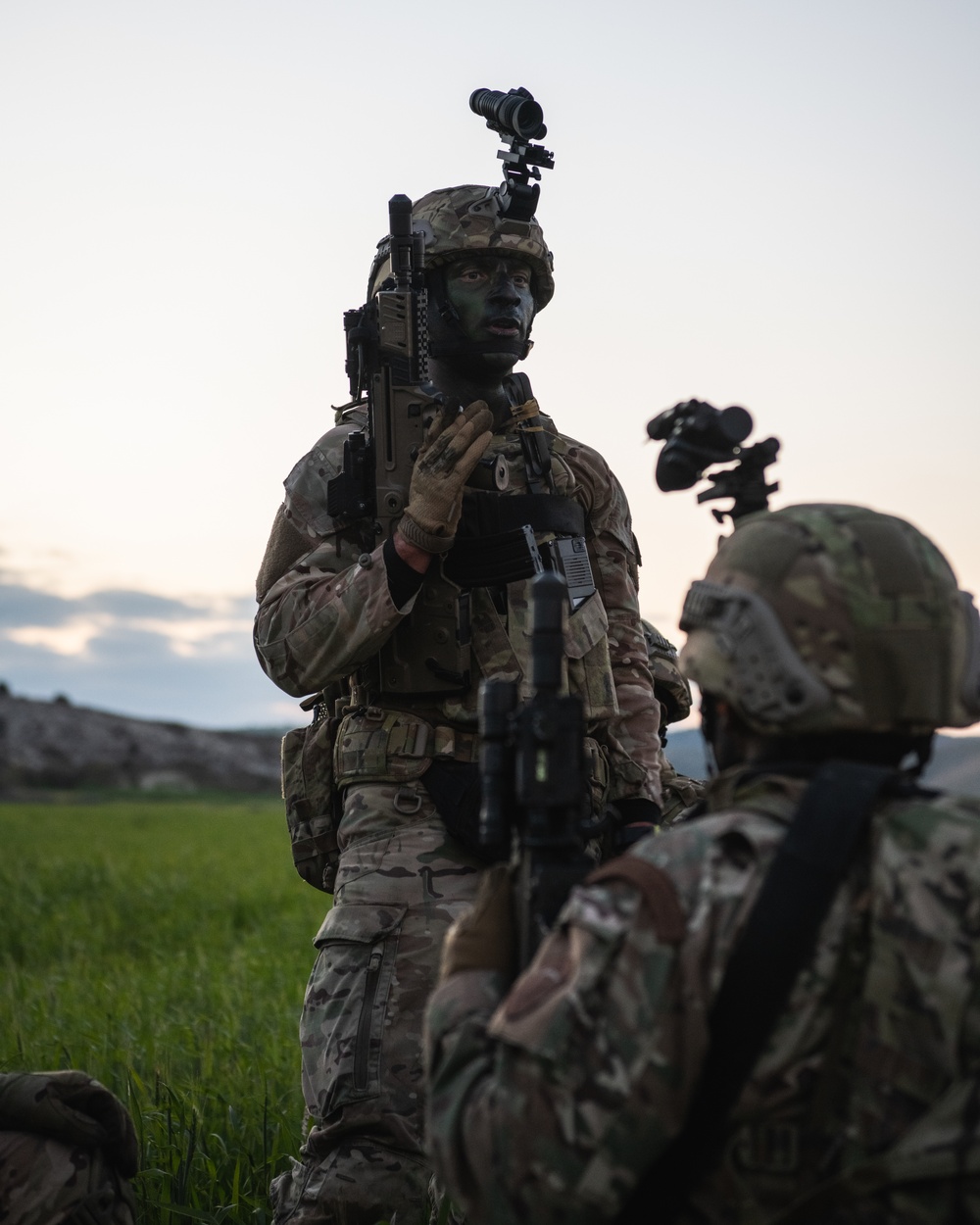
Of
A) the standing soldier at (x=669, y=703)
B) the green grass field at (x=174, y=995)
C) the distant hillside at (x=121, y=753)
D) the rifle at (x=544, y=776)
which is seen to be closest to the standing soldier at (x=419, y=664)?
the standing soldier at (x=669, y=703)

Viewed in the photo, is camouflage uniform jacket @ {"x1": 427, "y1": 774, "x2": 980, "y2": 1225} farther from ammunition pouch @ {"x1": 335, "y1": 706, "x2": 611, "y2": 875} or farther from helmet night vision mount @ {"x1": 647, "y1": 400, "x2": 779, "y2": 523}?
ammunition pouch @ {"x1": 335, "y1": 706, "x2": 611, "y2": 875}

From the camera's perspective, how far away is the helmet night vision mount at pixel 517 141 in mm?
4508

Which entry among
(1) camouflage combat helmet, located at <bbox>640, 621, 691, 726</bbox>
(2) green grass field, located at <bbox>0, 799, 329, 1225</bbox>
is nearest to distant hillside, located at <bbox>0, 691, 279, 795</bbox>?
(2) green grass field, located at <bbox>0, 799, 329, 1225</bbox>

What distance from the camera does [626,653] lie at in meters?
4.76

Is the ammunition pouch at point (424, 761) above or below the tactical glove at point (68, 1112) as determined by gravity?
above

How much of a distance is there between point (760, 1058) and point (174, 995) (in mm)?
6015

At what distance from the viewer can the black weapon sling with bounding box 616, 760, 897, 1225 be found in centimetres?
219

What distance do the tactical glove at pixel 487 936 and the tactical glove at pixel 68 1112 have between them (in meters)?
1.27

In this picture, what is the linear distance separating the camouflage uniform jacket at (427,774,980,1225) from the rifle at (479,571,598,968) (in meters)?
0.33

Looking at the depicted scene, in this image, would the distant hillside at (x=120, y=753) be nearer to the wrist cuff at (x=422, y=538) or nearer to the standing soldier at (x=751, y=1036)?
the wrist cuff at (x=422, y=538)

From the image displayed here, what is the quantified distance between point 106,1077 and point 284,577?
92.7 inches

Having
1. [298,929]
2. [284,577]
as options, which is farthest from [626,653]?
[298,929]

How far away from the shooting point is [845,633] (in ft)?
8.04

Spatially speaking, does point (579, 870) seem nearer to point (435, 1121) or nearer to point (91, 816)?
point (435, 1121)
